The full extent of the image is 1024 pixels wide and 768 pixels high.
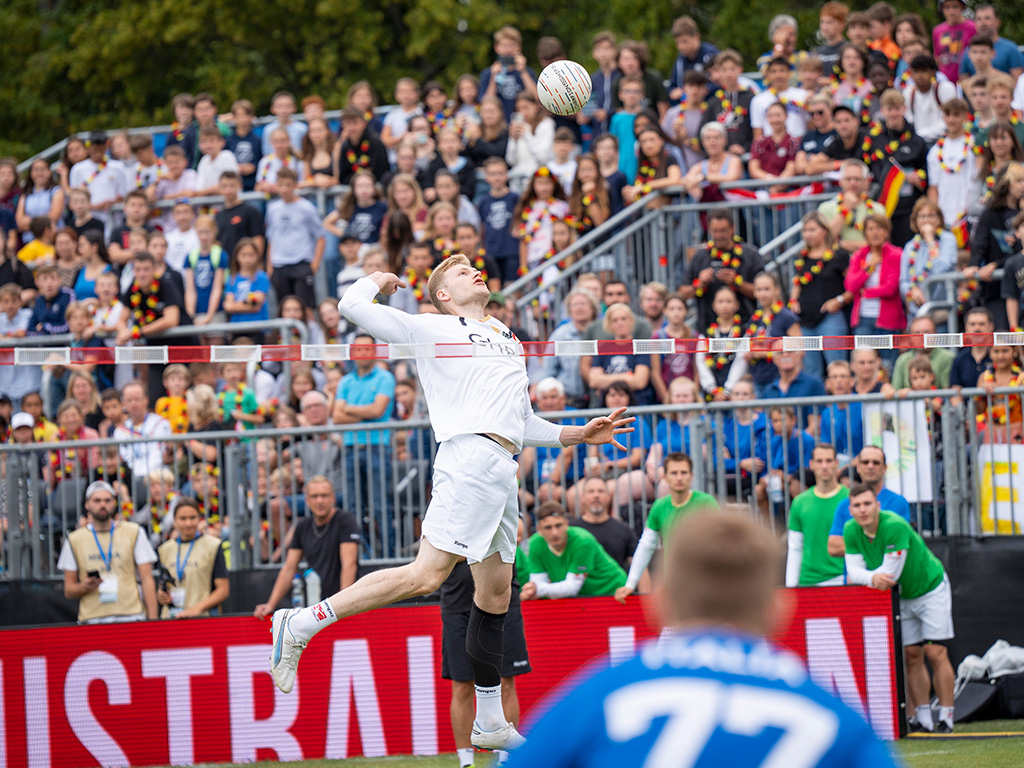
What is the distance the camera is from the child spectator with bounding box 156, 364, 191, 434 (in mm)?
13131

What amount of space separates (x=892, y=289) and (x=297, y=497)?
550 cm

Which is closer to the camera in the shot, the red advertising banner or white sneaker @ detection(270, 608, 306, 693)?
white sneaker @ detection(270, 608, 306, 693)

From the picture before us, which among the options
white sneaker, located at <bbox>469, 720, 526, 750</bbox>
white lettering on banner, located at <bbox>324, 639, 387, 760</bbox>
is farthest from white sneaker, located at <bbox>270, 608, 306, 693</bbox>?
white lettering on banner, located at <bbox>324, 639, 387, 760</bbox>

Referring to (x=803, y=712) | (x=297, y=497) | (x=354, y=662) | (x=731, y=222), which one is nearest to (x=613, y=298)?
(x=731, y=222)

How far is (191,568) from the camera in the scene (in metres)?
10.8

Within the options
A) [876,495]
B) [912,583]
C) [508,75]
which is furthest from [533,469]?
[508,75]

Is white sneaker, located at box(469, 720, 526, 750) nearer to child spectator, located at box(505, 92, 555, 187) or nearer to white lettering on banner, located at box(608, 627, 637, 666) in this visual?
white lettering on banner, located at box(608, 627, 637, 666)

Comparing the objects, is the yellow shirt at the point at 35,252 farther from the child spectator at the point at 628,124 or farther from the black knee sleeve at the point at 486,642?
the black knee sleeve at the point at 486,642

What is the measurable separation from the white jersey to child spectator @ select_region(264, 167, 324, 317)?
8491 mm

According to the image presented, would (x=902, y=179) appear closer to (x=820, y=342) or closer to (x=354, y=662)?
(x=820, y=342)

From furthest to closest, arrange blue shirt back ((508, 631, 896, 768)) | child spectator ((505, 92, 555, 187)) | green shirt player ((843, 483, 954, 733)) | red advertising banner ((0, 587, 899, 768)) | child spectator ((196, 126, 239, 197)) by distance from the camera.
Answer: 1. child spectator ((196, 126, 239, 197))
2. child spectator ((505, 92, 555, 187))
3. red advertising banner ((0, 587, 899, 768))
4. green shirt player ((843, 483, 954, 733))
5. blue shirt back ((508, 631, 896, 768))

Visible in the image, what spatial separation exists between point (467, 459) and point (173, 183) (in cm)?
1130

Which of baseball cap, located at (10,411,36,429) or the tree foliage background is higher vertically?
the tree foliage background

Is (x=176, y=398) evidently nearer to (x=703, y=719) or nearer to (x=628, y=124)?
(x=628, y=124)
